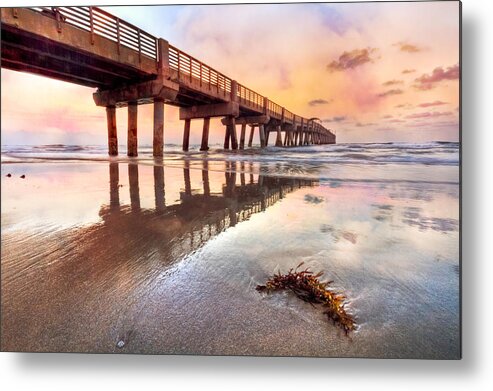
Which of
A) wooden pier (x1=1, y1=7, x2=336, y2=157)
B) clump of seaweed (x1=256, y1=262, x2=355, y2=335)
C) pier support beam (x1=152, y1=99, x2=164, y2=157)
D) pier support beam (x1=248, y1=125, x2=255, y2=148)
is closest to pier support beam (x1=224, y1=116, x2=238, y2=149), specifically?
wooden pier (x1=1, y1=7, x2=336, y2=157)

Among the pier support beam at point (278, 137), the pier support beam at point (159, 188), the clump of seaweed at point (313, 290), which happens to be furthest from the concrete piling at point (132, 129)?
the clump of seaweed at point (313, 290)

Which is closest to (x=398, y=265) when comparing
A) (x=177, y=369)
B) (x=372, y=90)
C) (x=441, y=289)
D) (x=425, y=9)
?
(x=441, y=289)

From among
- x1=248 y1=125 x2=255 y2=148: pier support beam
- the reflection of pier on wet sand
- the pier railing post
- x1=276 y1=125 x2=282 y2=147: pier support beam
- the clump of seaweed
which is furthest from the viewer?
x1=248 y1=125 x2=255 y2=148: pier support beam

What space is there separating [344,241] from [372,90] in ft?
2.93

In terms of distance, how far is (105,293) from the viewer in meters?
1.37

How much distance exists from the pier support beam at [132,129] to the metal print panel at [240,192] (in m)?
0.02

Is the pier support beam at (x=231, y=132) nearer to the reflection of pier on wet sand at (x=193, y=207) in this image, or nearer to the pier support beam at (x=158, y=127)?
the reflection of pier on wet sand at (x=193, y=207)


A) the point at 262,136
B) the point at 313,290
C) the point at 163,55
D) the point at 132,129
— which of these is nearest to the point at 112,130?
the point at 132,129

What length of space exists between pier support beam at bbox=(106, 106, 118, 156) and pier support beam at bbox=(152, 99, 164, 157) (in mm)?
270

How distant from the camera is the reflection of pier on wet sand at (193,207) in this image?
1685 mm

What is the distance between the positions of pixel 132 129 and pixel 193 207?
0.80 meters

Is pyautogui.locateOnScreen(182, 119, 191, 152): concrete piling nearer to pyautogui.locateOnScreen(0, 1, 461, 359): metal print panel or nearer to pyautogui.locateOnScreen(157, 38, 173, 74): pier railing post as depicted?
pyautogui.locateOnScreen(0, 1, 461, 359): metal print panel

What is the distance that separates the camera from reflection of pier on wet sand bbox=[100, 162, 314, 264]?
66.3 inches

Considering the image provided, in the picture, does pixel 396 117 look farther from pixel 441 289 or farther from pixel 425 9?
pixel 441 289
